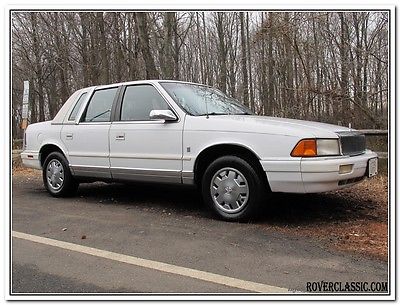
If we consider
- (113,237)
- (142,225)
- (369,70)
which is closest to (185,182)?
(142,225)

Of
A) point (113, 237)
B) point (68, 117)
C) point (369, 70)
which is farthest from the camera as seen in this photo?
point (369, 70)

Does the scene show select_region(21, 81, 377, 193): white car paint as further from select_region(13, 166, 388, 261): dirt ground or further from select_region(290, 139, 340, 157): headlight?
select_region(13, 166, 388, 261): dirt ground

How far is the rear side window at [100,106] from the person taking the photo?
5.77m

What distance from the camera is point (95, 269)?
3.39 metres

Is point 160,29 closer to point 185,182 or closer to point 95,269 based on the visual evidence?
point 185,182

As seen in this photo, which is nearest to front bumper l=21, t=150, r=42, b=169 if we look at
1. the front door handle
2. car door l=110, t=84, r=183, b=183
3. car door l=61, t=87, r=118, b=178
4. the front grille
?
car door l=61, t=87, r=118, b=178

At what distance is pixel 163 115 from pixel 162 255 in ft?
5.86

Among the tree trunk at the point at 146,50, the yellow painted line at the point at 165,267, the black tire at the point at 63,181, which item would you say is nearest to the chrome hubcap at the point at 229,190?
the yellow painted line at the point at 165,267

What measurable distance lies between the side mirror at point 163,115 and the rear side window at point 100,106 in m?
1.10

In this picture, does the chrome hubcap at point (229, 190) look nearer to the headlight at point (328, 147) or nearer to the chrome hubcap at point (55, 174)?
the headlight at point (328, 147)

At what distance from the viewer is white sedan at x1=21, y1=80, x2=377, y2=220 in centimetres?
421

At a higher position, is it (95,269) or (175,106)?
(175,106)

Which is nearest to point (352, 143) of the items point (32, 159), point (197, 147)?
point (197, 147)

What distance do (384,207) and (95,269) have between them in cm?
366
